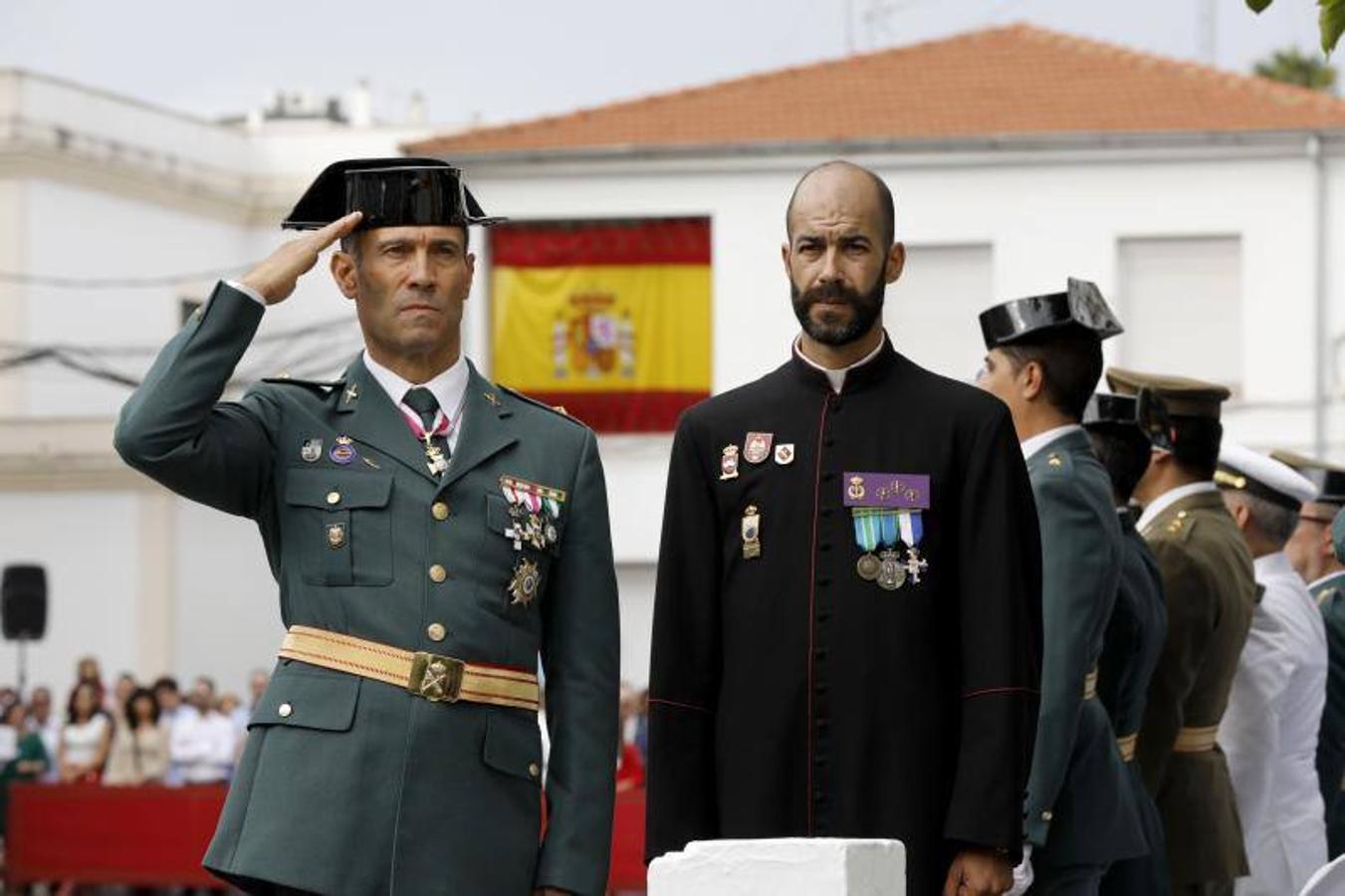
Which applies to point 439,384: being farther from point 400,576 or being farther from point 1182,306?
point 1182,306

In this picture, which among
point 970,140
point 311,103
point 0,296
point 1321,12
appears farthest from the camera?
point 311,103

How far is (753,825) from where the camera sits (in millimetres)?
6258

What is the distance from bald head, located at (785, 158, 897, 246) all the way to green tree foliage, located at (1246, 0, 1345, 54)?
94 centimetres

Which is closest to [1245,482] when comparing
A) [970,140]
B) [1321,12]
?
[1321,12]

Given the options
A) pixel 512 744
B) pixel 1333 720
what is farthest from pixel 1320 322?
pixel 512 744

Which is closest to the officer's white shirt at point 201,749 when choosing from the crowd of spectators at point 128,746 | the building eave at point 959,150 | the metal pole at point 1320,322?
the crowd of spectators at point 128,746

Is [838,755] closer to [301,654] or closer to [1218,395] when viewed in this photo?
[301,654]

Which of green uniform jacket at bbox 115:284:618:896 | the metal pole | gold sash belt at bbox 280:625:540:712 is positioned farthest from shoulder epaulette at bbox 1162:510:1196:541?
the metal pole

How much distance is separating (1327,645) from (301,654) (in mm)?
4926

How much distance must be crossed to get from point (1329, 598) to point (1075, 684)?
3.76 meters

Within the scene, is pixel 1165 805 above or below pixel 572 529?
below

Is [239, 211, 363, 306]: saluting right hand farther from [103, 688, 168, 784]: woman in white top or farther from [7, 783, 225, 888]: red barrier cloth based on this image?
[103, 688, 168, 784]: woman in white top

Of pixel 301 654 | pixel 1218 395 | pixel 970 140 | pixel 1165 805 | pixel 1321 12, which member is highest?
pixel 970 140

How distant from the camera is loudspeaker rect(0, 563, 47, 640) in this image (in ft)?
→ 112
